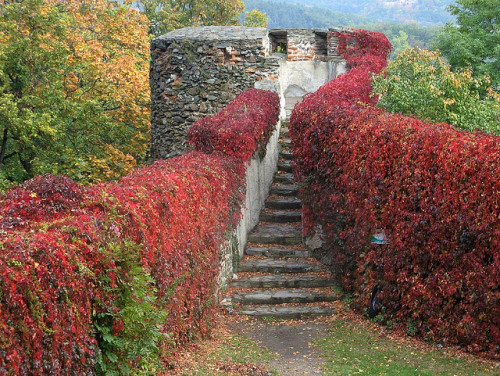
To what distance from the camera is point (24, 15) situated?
64.4 ft

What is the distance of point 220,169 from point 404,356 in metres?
3.56

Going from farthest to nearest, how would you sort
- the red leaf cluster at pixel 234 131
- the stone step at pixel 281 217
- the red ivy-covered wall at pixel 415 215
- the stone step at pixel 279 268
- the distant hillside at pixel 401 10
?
the distant hillside at pixel 401 10
the stone step at pixel 281 217
the stone step at pixel 279 268
the red leaf cluster at pixel 234 131
the red ivy-covered wall at pixel 415 215

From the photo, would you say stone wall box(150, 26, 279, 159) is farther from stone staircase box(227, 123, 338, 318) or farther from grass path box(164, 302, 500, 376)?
grass path box(164, 302, 500, 376)

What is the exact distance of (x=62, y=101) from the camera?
64.5 ft

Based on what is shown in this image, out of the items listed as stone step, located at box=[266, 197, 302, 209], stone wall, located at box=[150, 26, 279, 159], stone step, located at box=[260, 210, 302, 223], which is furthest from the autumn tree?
stone step, located at box=[260, 210, 302, 223]

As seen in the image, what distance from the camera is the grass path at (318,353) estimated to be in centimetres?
669

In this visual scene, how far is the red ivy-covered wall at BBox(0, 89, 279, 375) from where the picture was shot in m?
3.62

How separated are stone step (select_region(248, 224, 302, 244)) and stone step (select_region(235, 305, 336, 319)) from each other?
2.27 meters

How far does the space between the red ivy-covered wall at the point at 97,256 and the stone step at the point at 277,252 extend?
221 cm

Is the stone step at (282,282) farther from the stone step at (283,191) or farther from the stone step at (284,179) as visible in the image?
the stone step at (284,179)

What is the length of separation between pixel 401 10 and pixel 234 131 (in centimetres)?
12941

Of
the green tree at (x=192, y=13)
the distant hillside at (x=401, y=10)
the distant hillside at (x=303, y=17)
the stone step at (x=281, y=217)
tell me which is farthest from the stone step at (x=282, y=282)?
the distant hillside at (x=401, y=10)

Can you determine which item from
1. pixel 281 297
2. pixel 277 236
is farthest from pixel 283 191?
pixel 281 297

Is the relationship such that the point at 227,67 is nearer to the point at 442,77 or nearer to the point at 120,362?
the point at 442,77
